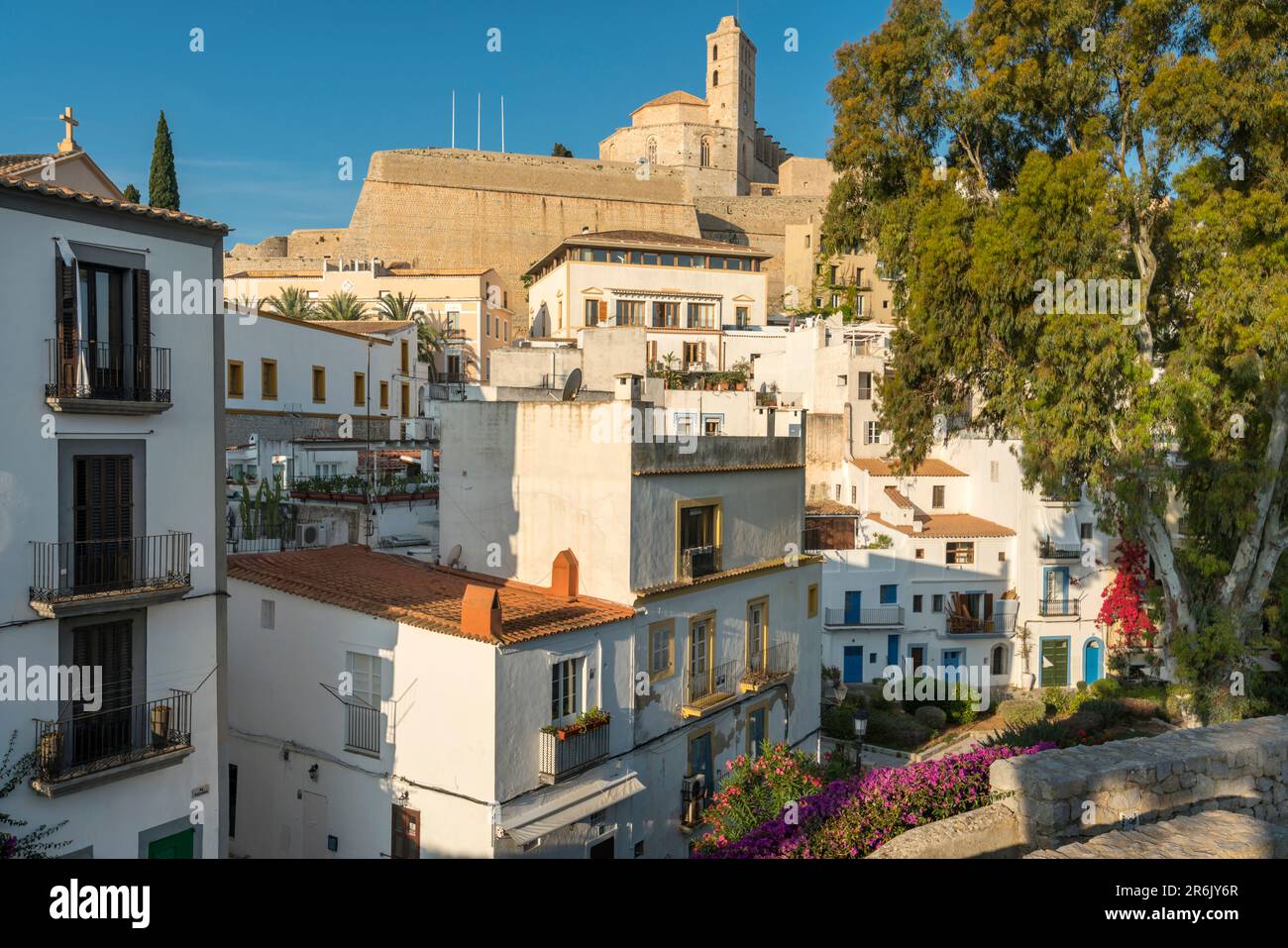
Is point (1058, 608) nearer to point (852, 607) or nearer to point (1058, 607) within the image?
point (1058, 607)

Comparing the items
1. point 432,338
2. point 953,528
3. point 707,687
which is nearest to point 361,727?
point 707,687

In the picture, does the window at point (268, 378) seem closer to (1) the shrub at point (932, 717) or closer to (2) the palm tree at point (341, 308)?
(2) the palm tree at point (341, 308)

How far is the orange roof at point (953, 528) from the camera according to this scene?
31.0m

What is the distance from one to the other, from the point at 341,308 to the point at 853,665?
3188 cm

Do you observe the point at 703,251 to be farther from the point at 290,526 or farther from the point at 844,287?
the point at 290,526

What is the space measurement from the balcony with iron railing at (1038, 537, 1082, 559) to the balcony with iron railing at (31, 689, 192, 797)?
27.6 metres

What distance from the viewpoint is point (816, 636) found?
2053cm

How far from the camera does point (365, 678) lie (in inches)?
547

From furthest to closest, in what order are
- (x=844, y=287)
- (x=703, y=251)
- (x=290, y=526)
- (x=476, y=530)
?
(x=844, y=287) < (x=703, y=251) < (x=290, y=526) < (x=476, y=530)

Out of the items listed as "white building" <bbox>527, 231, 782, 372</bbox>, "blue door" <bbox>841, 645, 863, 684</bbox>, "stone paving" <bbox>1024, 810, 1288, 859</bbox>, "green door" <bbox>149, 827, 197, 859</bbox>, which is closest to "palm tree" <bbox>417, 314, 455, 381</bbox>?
"white building" <bbox>527, 231, 782, 372</bbox>

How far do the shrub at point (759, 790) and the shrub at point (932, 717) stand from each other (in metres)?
18.2

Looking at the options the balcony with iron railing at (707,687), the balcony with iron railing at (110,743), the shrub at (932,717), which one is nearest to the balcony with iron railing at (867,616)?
the shrub at (932,717)
